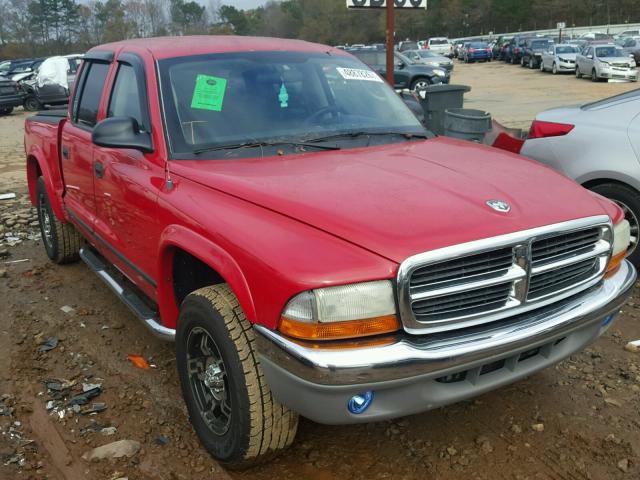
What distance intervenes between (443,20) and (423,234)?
10456 cm

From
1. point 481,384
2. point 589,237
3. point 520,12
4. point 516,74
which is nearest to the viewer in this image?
point 481,384

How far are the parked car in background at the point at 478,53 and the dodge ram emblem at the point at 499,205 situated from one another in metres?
50.7

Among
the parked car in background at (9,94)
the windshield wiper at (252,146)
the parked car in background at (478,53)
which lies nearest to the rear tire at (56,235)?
the windshield wiper at (252,146)

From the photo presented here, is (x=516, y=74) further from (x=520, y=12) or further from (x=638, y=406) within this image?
(x=520, y=12)

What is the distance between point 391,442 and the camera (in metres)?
2.98

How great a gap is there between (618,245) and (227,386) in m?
1.88

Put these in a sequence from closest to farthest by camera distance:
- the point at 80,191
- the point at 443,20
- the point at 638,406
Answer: the point at 638,406 → the point at 80,191 → the point at 443,20

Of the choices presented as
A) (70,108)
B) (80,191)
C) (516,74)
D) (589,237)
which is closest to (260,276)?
(589,237)

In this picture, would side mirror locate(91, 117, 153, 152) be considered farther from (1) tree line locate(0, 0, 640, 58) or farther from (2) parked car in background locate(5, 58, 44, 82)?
(1) tree line locate(0, 0, 640, 58)

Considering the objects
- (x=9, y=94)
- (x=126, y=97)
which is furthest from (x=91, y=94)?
(x=9, y=94)

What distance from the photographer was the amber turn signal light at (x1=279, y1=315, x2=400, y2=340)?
2178mm

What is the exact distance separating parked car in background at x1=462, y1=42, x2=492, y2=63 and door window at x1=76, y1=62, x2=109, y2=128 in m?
49.2

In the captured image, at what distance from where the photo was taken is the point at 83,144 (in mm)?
4215

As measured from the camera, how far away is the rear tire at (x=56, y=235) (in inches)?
214
